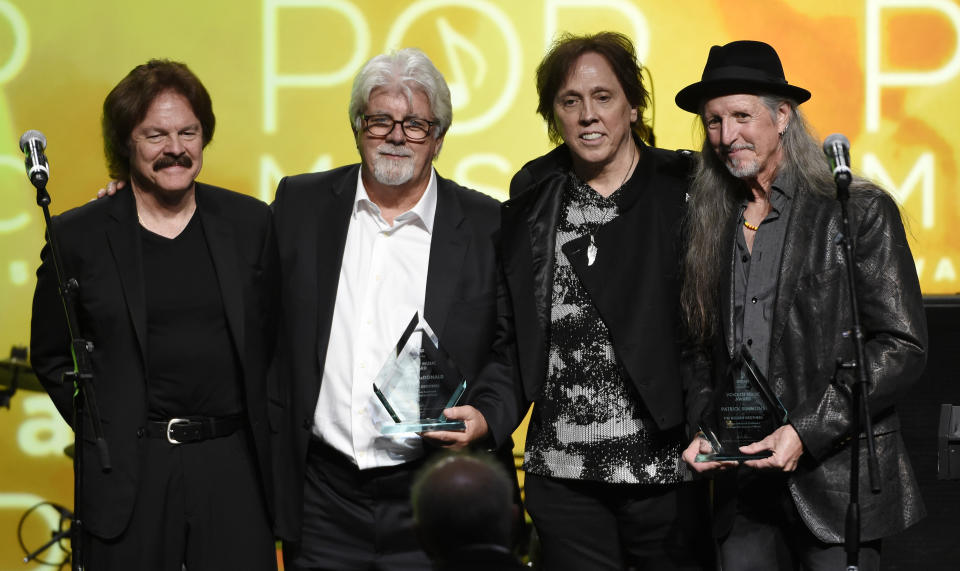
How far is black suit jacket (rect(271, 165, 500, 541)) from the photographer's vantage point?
311cm

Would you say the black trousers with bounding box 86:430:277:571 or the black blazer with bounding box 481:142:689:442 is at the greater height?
the black blazer with bounding box 481:142:689:442

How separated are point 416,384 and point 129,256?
2.82 ft

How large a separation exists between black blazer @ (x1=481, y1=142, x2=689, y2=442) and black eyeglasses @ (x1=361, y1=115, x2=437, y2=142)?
0.35 meters

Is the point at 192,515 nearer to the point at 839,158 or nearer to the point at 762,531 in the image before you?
the point at 762,531

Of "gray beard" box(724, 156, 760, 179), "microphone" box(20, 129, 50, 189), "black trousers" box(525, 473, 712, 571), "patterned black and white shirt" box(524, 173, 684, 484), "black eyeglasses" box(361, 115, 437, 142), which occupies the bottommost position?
"black trousers" box(525, 473, 712, 571)

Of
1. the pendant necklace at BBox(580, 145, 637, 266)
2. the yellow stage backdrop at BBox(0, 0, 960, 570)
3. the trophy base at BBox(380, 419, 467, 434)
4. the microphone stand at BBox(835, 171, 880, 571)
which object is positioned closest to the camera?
the microphone stand at BBox(835, 171, 880, 571)

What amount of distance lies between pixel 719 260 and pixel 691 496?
0.69 metres

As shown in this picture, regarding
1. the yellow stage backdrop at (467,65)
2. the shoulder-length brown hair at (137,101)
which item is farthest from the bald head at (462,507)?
the yellow stage backdrop at (467,65)

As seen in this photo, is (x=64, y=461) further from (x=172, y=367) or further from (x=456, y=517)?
(x=456, y=517)

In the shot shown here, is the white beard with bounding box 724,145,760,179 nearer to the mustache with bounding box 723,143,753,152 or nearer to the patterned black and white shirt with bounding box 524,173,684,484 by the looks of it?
the mustache with bounding box 723,143,753,152

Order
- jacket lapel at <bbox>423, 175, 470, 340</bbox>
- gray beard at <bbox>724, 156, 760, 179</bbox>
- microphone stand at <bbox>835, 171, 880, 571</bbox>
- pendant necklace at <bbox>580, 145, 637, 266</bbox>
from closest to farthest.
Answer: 1. microphone stand at <bbox>835, 171, 880, 571</bbox>
2. gray beard at <bbox>724, 156, 760, 179</bbox>
3. jacket lapel at <bbox>423, 175, 470, 340</bbox>
4. pendant necklace at <bbox>580, 145, 637, 266</bbox>

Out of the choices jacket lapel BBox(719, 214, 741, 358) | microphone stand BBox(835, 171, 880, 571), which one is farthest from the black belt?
microphone stand BBox(835, 171, 880, 571)

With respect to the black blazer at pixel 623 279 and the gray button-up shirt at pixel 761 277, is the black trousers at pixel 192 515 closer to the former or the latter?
the black blazer at pixel 623 279

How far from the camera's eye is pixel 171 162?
3.13 meters
